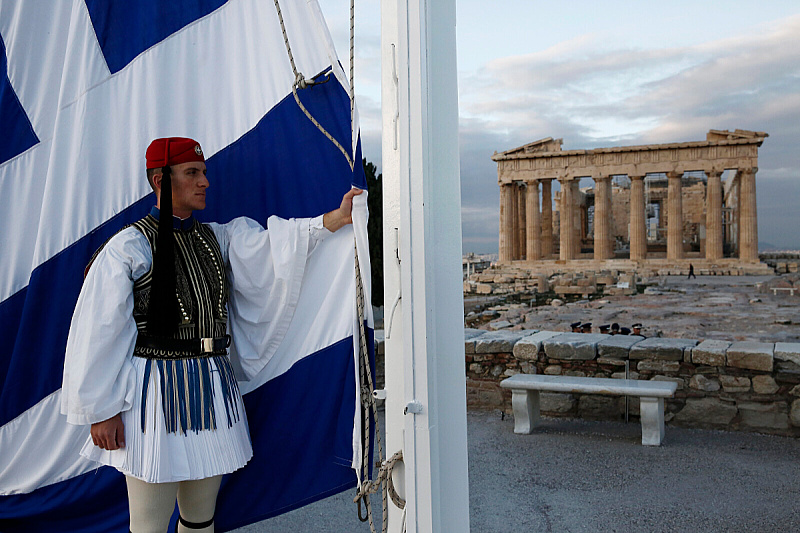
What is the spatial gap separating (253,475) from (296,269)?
70cm

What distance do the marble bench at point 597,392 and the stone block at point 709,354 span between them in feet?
0.98

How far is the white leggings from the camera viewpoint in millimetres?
1702

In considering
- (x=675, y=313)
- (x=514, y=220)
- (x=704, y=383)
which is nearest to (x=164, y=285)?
(x=704, y=383)

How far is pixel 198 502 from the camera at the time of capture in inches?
71.1

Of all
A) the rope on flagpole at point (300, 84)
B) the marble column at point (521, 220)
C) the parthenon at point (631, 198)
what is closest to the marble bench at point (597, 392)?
the rope on flagpole at point (300, 84)

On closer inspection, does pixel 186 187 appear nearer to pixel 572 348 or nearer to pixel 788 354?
pixel 572 348

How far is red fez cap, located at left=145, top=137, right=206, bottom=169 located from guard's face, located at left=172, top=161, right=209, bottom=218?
0.02m

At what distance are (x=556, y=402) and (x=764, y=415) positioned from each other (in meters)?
1.47

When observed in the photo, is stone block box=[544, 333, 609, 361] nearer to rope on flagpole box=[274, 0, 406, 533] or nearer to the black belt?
rope on flagpole box=[274, 0, 406, 533]

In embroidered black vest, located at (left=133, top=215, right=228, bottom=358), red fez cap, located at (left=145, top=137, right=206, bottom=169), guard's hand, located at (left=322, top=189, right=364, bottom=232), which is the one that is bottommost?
embroidered black vest, located at (left=133, top=215, right=228, bottom=358)

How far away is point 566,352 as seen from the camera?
205 inches

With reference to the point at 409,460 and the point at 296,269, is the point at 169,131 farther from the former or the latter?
the point at 409,460

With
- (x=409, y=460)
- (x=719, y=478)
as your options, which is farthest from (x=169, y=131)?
(x=719, y=478)

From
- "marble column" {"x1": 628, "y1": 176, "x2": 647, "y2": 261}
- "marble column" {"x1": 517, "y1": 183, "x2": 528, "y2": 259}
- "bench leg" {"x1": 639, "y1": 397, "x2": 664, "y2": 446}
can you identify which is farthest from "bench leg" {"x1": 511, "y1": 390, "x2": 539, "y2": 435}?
"marble column" {"x1": 517, "y1": 183, "x2": 528, "y2": 259}
